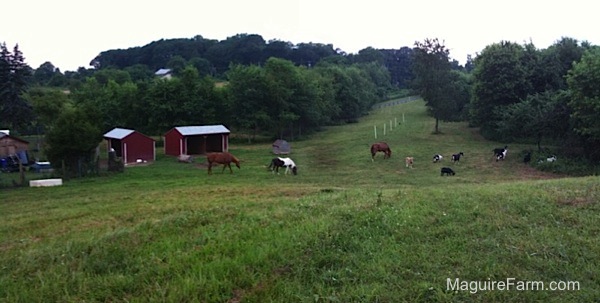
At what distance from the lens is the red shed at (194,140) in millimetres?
33934

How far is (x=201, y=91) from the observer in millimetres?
42844

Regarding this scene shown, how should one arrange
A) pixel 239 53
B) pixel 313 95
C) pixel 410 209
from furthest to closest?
pixel 239 53 → pixel 313 95 → pixel 410 209

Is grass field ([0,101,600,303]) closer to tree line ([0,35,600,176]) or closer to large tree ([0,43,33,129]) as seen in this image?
tree line ([0,35,600,176])

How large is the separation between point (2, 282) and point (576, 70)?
93.3 ft

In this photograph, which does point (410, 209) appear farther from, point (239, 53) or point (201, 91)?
point (239, 53)

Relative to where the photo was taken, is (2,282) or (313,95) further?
(313,95)

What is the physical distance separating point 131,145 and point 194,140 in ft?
18.3

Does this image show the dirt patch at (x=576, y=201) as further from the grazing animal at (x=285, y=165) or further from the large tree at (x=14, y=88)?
the large tree at (x=14, y=88)

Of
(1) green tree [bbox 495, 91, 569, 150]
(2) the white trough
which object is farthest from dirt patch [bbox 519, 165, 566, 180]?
(2) the white trough

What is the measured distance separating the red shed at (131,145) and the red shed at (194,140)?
239 centimetres

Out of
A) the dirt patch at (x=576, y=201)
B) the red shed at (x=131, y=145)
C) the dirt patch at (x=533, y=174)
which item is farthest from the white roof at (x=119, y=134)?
the dirt patch at (x=576, y=201)

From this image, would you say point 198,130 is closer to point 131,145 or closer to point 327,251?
point 131,145

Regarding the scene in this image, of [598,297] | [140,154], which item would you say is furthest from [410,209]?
[140,154]

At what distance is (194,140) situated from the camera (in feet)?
116
